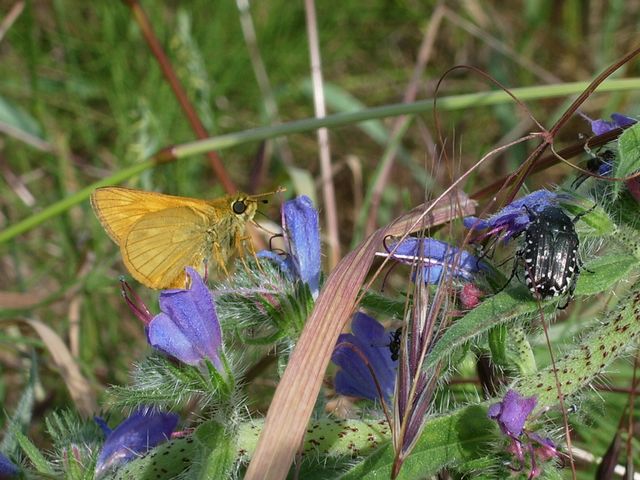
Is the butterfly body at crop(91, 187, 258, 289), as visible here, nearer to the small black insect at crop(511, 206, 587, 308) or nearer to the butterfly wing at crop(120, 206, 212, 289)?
the butterfly wing at crop(120, 206, 212, 289)

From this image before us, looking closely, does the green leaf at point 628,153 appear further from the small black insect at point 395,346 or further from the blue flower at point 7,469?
the blue flower at point 7,469

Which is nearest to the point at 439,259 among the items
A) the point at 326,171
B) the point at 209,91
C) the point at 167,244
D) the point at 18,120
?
the point at 167,244

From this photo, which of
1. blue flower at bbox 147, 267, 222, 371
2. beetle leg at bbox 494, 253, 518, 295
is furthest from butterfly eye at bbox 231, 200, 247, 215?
beetle leg at bbox 494, 253, 518, 295

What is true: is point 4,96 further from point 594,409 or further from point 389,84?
point 594,409

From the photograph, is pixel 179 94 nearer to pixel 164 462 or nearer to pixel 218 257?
pixel 218 257

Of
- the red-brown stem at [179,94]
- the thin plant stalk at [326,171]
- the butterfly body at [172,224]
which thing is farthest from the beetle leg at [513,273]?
the red-brown stem at [179,94]

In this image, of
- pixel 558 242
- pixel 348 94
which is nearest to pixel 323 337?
pixel 558 242
